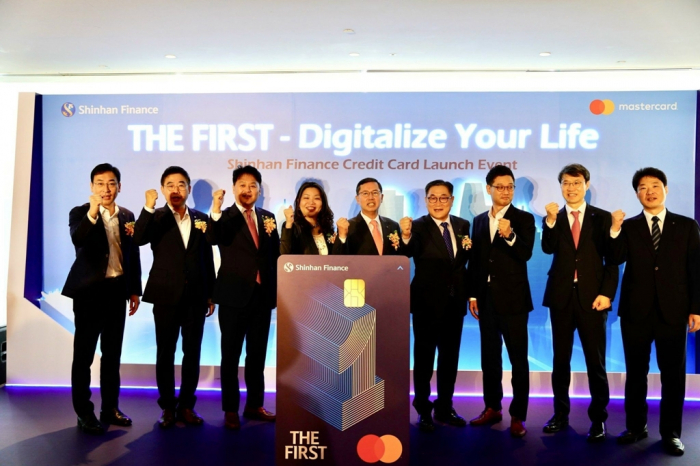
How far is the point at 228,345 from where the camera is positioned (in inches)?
173

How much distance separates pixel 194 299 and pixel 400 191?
218 centimetres

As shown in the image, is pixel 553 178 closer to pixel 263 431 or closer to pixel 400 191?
pixel 400 191

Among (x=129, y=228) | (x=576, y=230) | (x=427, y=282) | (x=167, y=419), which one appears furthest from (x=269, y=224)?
(x=576, y=230)

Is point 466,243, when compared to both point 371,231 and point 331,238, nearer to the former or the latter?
point 371,231

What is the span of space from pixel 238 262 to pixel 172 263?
0.49m

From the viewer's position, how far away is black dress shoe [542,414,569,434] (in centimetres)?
434

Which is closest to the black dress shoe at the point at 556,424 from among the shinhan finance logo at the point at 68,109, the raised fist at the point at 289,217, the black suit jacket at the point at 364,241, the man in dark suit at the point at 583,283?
the man in dark suit at the point at 583,283

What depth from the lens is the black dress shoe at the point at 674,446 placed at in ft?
12.8

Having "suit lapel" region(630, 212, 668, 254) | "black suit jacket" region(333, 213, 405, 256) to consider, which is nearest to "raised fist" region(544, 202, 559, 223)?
"suit lapel" region(630, 212, 668, 254)

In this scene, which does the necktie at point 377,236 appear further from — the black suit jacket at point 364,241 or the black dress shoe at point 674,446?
the black dress shoe at point 674,446

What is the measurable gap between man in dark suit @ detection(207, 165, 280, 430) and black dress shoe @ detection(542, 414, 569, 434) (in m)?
2.09

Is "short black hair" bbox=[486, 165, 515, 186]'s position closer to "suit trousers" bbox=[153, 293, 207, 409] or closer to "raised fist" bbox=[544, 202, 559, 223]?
"raised fist" bbox=[544, 202, 559, 223]

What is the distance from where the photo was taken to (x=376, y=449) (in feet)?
8.73

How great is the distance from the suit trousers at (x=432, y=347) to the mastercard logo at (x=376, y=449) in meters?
1.74
